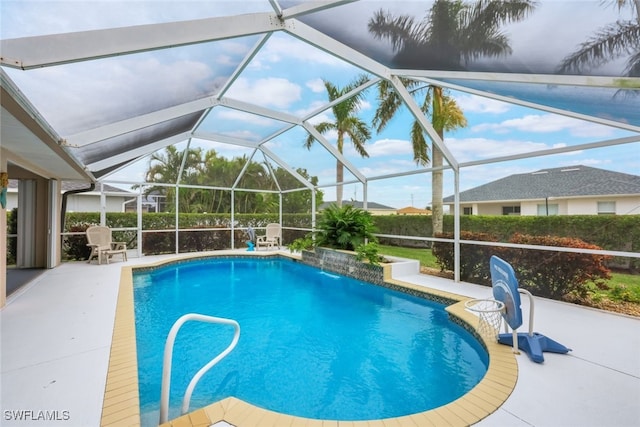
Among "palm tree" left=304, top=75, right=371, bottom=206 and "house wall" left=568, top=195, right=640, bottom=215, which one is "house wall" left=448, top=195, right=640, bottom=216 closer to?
"house wall" left=568, top=195, right=640, bottom=215

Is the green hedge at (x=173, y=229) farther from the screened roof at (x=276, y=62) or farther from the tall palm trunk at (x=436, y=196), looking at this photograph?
Result: the tall palm trunk at (x=436, y=196)

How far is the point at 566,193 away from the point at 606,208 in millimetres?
705

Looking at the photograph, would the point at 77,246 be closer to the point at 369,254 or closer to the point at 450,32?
the point at 369,254

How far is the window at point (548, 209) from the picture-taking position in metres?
6.45

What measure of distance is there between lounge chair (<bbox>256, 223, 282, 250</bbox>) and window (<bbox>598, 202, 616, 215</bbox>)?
11.3m

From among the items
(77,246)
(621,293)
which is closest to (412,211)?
(621,293)

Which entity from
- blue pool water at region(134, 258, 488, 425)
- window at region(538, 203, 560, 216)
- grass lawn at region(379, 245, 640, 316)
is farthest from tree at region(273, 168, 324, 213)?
grass lawn at region(379, 245, 640, 316)

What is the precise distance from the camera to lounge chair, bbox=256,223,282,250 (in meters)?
13.7

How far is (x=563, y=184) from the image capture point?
630 centimetres

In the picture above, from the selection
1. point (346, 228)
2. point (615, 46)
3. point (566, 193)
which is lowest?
point (346, 228)

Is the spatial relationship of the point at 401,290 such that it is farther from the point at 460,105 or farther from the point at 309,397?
the point at 460,105

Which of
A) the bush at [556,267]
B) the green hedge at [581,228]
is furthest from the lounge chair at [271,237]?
the bush at [556,267]

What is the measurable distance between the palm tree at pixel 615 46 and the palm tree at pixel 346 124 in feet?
16.8

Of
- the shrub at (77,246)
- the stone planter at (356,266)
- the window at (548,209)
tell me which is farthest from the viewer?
the shrub at (77,246)
